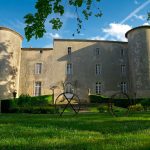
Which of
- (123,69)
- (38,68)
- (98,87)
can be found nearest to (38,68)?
(38,68)

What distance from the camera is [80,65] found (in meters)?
37.2

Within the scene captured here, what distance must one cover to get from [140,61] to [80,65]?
8450 mm

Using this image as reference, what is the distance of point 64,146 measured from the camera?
12.6 feet

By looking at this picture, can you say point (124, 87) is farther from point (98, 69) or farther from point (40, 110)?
point (40, 110)

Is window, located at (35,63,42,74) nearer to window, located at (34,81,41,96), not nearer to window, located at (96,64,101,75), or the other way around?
window, located at (34,81,41,96)

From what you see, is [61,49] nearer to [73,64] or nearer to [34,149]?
[73,64]

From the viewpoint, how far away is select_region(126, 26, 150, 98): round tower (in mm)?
33775

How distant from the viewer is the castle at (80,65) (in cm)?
3450

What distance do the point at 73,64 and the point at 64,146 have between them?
33.4m

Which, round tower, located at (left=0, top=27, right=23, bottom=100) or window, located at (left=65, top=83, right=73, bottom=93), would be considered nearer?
round tower, located at (left=0, top=27, right=23, bottom=100)

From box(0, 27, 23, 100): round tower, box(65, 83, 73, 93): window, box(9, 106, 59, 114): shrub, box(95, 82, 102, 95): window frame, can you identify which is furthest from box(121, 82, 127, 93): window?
box(9, 106, 59, 114): shrub

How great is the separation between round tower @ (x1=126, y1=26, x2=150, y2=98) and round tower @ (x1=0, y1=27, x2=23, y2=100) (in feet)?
52.1

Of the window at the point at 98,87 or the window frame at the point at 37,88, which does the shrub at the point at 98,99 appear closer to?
the window at the point at 98,87

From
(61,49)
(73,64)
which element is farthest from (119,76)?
(61,49)
